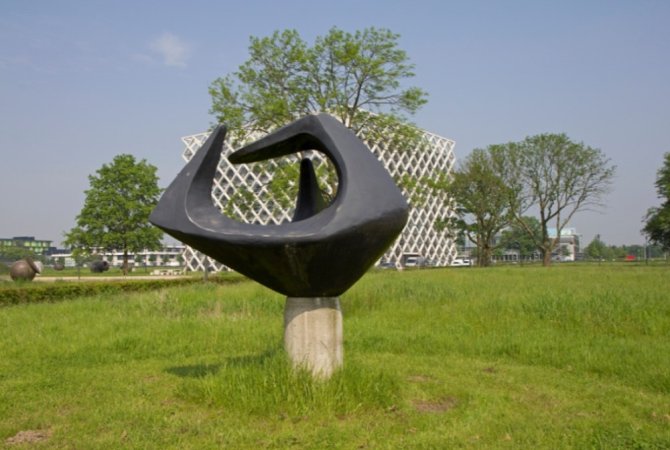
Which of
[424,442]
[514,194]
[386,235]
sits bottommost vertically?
[424,442]

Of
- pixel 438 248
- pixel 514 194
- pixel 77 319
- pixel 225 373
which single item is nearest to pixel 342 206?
pixel 225 373

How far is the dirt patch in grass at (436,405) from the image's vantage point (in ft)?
18.1

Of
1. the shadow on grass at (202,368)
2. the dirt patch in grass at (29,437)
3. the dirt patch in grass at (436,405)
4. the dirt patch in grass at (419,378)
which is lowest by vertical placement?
the dirt patch in grass at (29,437)

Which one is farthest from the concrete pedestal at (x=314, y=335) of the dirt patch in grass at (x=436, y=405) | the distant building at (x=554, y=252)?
the distant building at (x=554, y=252)

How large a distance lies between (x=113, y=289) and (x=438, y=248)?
51243 millimetres

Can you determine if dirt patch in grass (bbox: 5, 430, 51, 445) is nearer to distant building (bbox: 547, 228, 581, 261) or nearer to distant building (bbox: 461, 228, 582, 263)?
distant building (bbox: 461, 228, 582, 263)

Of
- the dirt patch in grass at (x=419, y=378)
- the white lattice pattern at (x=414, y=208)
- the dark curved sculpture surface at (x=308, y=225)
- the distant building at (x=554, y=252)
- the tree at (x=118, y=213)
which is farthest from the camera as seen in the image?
the distant building at (x=554, y=252)

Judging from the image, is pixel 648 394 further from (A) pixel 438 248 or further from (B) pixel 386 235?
(A) pixel 438 248

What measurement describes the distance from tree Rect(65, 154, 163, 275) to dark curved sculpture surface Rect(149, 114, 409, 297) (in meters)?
31.8

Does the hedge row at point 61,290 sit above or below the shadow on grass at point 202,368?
above

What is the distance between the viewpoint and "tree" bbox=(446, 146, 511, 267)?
132 feet

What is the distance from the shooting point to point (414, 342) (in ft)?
29.2

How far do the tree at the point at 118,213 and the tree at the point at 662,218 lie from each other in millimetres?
32585

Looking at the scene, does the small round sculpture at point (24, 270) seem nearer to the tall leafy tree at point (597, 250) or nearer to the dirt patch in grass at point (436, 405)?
the dirt patch in grass at point (436, 405)
